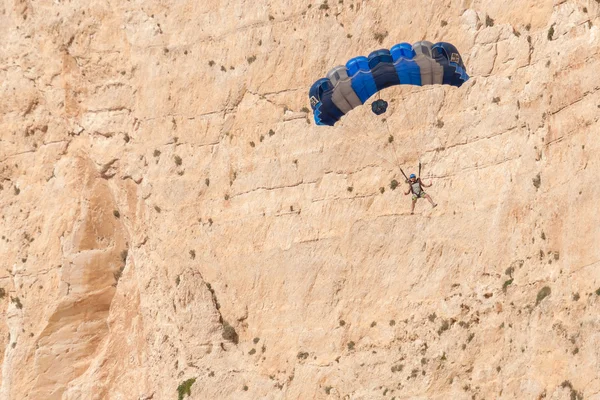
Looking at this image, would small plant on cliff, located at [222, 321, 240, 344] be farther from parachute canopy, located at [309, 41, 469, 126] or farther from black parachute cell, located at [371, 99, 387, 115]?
black parachute cell, located at [371, 99, 387, 115]

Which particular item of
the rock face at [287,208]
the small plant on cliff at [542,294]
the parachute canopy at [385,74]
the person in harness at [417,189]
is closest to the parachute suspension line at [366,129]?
the rock face at [287,208]

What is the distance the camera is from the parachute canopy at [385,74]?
21.8m

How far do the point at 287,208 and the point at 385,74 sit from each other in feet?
15.9

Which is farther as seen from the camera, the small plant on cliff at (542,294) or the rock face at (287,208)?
the rock face at (287,208)

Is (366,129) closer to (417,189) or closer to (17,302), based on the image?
(417,189)

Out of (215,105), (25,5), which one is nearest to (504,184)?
(215,105)

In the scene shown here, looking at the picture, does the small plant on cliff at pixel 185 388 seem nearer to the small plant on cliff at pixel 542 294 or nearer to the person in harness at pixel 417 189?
the person in harness at pixel 417 189

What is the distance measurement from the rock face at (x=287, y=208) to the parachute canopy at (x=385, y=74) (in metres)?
1.50

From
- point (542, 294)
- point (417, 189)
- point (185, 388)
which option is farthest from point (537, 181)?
point (185, 388)

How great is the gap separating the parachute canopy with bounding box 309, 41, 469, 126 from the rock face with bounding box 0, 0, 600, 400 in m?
1.50

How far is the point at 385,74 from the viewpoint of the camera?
72.3 ft

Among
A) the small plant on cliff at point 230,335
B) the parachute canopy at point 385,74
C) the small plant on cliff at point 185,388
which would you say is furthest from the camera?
the small plant on cliff at point 230,335

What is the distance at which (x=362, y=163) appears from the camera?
2419cm

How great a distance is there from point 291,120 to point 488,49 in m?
5.58
